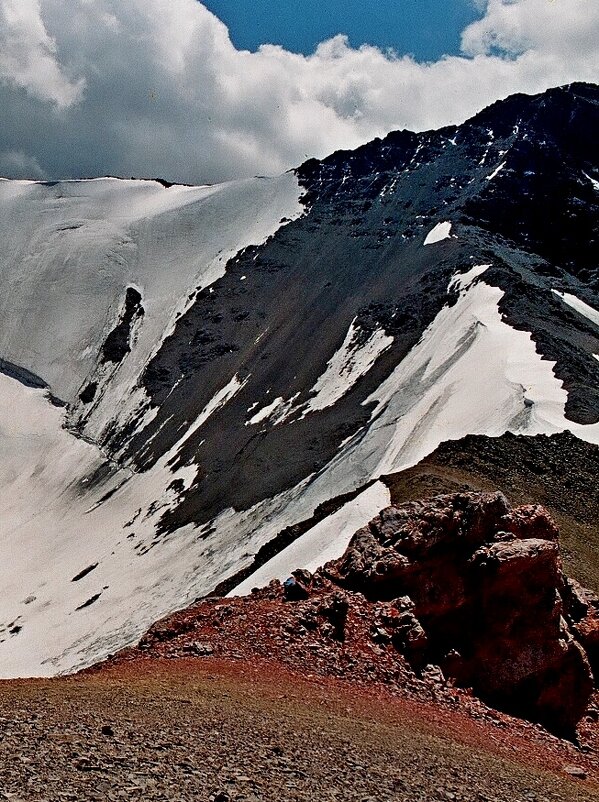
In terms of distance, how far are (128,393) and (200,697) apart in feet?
297

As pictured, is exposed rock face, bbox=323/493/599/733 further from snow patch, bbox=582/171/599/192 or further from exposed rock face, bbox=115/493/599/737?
snow patch, bbox=582/171/599/192

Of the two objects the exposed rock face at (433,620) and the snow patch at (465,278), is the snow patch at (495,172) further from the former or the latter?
the exposed rock face at (433,620)

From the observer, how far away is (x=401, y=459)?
47.7 metres

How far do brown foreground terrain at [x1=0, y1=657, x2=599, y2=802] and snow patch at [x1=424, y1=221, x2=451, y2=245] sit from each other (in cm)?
8871

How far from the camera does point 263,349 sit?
92125 millimetres

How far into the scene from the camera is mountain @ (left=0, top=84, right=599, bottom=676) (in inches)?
2026

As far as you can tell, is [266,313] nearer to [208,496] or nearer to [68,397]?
[68,397]

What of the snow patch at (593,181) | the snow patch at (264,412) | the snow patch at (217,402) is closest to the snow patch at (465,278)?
the snow patch at (264,412)

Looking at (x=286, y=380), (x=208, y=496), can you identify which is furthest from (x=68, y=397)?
(x=208, y=496)

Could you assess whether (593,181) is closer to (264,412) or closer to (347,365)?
(347,365)

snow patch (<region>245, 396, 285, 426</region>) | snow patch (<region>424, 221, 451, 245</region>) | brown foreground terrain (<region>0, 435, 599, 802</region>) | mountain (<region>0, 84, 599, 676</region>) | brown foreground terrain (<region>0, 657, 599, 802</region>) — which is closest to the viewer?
brown foreground terrain (<region>0, 657, 599, 802</region>)

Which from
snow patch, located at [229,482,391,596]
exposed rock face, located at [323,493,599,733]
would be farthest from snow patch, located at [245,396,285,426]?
exposed rock face, located at [323,493,599,733]

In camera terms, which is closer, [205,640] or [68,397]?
[205,640]

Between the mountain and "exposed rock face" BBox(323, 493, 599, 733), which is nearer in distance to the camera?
"exposed rock face" BBox(323, 493, 599, 733)
